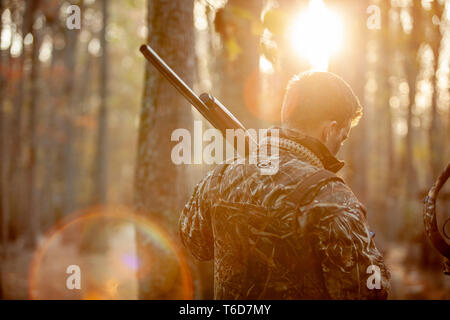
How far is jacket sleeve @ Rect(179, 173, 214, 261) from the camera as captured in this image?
277cm

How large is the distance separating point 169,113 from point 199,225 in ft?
7.38

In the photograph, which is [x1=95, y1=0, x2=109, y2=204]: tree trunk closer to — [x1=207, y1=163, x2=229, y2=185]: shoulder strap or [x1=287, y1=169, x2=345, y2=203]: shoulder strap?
[x1=207, y1=163, x2=229, y2=185]: shoulder strap

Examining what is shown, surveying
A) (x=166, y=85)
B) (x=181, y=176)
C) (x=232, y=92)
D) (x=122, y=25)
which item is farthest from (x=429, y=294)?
(x=122, y=25)

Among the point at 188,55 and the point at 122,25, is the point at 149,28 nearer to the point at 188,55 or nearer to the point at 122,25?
the point at 188,55

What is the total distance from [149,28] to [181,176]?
Answer: 1815 mm

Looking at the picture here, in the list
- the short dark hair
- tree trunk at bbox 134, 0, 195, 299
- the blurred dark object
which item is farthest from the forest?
the blurred dark object

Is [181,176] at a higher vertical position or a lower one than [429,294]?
higher

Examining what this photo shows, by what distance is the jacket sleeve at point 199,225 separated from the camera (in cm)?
277

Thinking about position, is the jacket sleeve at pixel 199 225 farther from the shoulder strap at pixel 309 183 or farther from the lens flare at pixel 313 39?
the lens flare at pixel 313 39

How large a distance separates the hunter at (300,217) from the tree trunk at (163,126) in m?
2.05

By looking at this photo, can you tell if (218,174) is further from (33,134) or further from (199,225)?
(33,134)

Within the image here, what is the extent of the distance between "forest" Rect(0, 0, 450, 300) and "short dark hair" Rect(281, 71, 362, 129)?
3.49ft

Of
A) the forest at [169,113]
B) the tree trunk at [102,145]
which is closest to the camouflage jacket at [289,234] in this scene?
the forest at [169,113]

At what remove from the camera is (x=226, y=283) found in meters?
2.63
